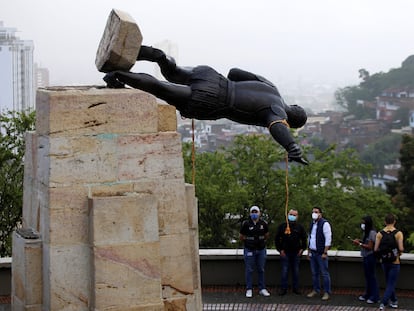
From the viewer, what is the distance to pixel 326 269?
462 inches

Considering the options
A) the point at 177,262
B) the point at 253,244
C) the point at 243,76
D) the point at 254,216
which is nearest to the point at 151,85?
the point at 243,76

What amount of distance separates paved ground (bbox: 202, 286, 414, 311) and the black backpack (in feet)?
2.95

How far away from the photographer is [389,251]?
10.9 meters

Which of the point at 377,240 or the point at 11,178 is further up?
the point at 11,178

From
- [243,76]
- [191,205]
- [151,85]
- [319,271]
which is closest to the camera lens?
[151,85]

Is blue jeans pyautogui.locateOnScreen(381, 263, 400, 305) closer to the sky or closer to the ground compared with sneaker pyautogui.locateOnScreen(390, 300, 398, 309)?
closer to the sky

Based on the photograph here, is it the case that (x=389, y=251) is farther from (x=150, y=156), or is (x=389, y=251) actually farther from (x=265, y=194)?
(x=265, y=194)

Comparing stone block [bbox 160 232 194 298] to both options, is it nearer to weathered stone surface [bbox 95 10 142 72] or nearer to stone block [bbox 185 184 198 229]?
stone block [bbox 185 184 198 229]

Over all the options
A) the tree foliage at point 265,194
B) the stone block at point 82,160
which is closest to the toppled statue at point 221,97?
the stone block at point 82,160

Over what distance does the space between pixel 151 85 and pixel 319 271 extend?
5251 mm

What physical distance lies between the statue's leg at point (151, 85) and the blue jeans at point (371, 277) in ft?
15.4

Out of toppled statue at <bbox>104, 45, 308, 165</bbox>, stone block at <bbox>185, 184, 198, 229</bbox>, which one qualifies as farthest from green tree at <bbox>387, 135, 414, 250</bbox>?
stone block at <bbox>185, 184, 198, 229</bbox>

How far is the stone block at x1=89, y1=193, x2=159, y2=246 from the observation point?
7.16 m

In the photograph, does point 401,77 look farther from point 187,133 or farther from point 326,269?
point 326,269
